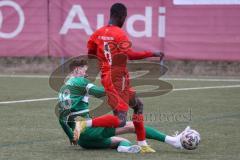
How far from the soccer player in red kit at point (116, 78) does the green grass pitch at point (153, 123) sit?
360 millimetres

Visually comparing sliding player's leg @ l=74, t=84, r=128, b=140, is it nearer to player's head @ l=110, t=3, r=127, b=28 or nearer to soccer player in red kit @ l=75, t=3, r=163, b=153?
soccer player in red kit @ l=75, t=3, r=163, b=153

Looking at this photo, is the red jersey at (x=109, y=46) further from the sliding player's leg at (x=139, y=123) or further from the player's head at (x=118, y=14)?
the sliding player's leg at (x=139, y=123)

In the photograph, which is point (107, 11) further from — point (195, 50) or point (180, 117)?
point (180, 117)

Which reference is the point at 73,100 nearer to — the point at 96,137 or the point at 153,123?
the point at 96,137

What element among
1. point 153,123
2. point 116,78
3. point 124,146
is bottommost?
point 153,123

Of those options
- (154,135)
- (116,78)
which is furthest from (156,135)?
(116,78)

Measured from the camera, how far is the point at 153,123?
12.1 metres

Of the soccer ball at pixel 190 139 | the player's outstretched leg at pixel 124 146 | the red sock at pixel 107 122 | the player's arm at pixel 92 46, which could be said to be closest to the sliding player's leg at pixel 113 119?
the red sock at pixel 107 122

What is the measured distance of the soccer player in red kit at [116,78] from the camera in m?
8.89

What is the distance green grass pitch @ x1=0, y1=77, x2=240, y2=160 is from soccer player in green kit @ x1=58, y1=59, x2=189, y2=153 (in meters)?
0.13

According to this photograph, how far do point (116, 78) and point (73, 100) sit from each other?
2.24 feet

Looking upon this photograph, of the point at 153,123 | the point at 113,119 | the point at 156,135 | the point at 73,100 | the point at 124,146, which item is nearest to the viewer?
the point at 113,119

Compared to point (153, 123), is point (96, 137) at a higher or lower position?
higher

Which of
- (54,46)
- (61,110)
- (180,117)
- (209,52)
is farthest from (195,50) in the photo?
(61,110)
